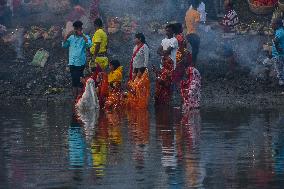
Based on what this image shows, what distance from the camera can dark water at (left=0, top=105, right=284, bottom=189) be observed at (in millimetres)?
12133

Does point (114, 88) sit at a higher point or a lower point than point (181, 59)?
lower

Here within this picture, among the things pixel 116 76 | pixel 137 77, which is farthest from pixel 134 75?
pixel 116 76

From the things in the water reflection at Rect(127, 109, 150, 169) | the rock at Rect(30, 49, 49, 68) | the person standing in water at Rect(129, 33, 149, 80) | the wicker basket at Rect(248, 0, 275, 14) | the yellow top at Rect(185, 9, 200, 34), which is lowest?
the water reflection at Rect(127, 109, 150, 169)

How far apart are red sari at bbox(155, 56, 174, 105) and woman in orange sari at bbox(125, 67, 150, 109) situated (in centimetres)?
44

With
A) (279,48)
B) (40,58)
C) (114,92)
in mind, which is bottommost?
(114,92)

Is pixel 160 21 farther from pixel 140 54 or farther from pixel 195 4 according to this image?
pixel 140 54

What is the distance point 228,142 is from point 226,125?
2.68m

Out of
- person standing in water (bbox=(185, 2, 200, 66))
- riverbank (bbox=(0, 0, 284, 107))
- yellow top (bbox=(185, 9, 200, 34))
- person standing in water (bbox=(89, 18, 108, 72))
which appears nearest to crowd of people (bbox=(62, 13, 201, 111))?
person standing in water (bbox=(89, 18, 108, 72))

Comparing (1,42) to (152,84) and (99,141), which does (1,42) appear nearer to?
(152,84)

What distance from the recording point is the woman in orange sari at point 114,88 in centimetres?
2270

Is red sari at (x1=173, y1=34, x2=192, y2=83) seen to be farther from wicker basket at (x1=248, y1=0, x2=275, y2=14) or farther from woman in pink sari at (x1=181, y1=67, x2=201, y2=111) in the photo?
wicker basket at (x1=248, y1=0, x2=275, y2=14)

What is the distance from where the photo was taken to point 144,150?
14.9 metres

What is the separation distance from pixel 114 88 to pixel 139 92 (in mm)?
669

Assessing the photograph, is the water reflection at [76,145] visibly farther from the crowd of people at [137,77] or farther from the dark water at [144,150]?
the crowd of people at [137,77]
